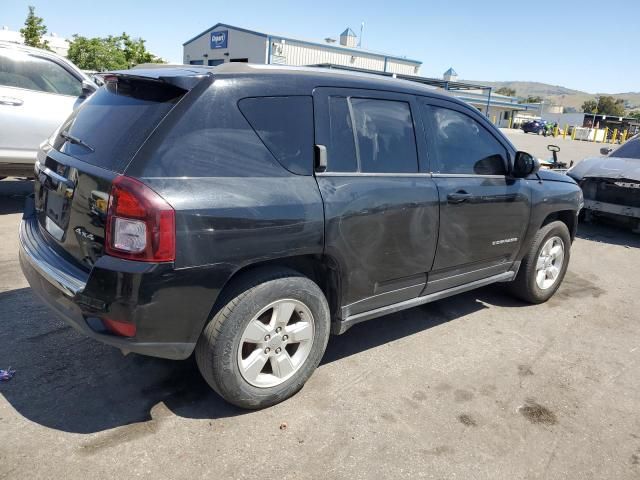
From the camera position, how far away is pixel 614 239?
8.32 meters

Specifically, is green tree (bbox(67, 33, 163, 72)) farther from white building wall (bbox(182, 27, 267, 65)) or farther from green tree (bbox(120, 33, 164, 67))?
white building wall (bbox(182, 27, 267, 65))

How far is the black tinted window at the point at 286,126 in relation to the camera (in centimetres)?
281

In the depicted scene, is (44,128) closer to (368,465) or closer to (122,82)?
(122,82)

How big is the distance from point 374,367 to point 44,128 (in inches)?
216

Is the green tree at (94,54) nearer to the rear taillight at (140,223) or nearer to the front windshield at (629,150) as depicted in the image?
the front windshield at (629,150)

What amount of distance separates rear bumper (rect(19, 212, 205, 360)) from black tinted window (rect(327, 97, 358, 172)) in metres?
1.15

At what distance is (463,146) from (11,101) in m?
5.65

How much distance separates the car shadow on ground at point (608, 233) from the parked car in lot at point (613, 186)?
0.29 metres

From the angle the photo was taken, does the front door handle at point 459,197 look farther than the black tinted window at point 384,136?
Yes

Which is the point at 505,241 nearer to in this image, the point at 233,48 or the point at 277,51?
the point at 277,51

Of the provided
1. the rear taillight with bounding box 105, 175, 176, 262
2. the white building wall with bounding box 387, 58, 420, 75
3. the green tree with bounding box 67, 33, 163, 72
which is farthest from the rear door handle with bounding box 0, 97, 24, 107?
the white building wall with bounding box 387, 58, 420, 75

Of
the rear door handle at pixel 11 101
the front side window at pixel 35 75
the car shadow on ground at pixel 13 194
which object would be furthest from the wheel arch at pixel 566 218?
the car shadow on ground at pixel 13 194

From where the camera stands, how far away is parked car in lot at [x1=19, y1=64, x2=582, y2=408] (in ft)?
8.16

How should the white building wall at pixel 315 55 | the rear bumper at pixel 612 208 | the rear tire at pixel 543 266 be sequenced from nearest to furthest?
1. the rear tire at pixel 543 266
2. the rear bumper at pixel 612 208
3. the white building wall at pixel 315 55
